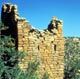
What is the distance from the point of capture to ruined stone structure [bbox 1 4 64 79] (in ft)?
74.8

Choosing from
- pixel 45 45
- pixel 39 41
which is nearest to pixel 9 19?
pixel 39 41

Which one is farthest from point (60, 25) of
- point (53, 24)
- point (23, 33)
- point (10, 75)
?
point (10, 75)

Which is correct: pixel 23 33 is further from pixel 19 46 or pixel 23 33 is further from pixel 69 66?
pixel 69 66

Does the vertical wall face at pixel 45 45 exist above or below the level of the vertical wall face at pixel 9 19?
below

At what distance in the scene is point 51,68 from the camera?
23828mm

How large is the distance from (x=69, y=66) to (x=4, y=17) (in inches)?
240

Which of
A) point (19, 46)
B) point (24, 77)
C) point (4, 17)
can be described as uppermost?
point (4, 17)

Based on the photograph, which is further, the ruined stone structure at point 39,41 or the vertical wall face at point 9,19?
the vertical wall face at point 9,19

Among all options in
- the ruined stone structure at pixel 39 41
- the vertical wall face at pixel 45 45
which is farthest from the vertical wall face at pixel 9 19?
the vertical wall face at pixel 45 45

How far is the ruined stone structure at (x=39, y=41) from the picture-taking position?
74.8ft

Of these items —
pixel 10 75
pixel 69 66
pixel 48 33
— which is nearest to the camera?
pixel 10 75

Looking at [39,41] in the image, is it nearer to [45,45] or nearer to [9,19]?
[45,45]

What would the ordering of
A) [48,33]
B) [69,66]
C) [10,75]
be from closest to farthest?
[10,75]
[48,33]
[69,66]

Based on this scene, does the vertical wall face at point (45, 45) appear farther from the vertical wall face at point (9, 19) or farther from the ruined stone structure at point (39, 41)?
the vertical wall face at point (9, 19)
